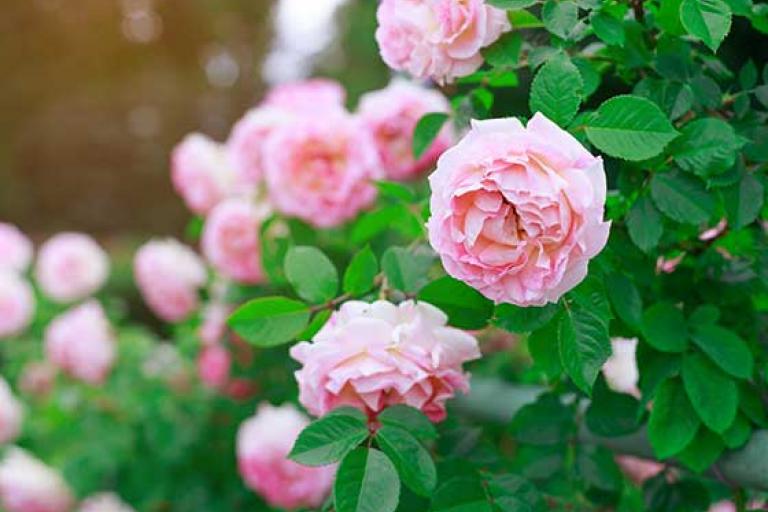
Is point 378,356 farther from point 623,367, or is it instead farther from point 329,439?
point 623,367

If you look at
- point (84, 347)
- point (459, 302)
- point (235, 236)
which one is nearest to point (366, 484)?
point (459, 302)

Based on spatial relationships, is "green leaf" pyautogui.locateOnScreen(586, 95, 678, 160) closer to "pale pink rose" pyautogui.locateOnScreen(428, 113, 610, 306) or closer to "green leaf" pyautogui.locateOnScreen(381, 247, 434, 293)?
"pale pink rose" pyautogui.locateOnScreen(428, 113, 610, 306)

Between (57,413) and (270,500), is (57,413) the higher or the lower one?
the lower one

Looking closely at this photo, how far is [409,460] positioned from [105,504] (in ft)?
5.73

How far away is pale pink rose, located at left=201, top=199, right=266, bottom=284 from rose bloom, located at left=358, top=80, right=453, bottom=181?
34 cm

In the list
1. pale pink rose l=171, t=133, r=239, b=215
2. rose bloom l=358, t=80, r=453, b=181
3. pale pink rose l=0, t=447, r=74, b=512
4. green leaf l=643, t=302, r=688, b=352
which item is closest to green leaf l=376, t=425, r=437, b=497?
green leaf l=643, t=302, r=688, b=352

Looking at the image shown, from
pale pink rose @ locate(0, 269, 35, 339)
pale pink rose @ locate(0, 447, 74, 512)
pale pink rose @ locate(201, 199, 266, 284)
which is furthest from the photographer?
pale pink rose @ locate(0, 269, 35, 339)

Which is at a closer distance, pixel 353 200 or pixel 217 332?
pixel 353 200

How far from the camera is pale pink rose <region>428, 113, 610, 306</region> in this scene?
24.8 inches

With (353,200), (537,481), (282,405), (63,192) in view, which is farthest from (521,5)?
(63,192)

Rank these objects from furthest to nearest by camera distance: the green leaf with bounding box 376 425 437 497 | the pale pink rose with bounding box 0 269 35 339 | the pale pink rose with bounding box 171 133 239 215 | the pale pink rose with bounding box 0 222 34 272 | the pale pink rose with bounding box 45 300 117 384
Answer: the pale pink rose with bounding box 0 222 34 272 → the pale pink rose with bounding box 0 269 35 339 → the pale pink rose with bounding box 45 300 117 384 → the pale pink rose with bounding box 171 133 239 215 → the green leaf with bounding box 376 425 437 497

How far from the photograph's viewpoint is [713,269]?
2.91 feet

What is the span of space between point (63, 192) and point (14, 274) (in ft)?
41.7

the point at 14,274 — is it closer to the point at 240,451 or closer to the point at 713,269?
the point at 240,451
